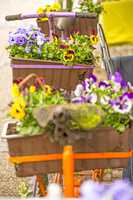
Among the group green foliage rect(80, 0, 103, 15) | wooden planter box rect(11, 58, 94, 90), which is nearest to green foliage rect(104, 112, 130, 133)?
wooden planter box rect(11, 58, 94, 90)

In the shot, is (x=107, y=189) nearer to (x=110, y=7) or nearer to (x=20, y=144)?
(x=20, y=144)

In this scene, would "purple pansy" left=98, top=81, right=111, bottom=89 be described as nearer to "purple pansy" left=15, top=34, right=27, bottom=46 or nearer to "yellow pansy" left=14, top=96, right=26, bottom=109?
"yellow pansy" left=14, top=96, right=26, bottom=109

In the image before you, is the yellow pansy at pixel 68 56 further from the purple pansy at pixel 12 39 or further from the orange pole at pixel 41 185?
the orange pole at pixel 41 185

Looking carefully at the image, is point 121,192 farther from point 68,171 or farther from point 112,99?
point 112,99

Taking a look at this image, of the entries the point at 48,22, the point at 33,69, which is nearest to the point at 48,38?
the point at 48,22

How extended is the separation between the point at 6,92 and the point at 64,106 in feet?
14.8

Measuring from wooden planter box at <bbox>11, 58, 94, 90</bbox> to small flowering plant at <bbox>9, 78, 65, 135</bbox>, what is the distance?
2.52 ft

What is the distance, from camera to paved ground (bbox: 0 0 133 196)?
403cm

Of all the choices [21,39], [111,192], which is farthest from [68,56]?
[111,192]

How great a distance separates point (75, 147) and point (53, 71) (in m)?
0.91

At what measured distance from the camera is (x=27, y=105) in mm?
1753

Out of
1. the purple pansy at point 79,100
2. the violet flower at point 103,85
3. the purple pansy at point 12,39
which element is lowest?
the purple pansy at point 79,100

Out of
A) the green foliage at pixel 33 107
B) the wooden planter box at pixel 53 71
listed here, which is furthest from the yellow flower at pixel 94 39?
the green foliage at pixel 33 107

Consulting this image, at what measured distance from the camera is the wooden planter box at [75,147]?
5.74 feet
